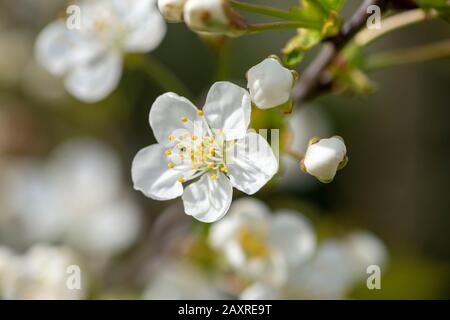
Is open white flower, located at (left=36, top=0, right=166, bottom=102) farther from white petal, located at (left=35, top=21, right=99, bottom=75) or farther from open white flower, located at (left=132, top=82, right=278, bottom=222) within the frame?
open white flower, located at (left=132, top=82, right=278, bottom=222)

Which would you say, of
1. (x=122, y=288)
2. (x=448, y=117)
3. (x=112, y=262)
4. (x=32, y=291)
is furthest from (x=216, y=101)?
(x=448, y=117)

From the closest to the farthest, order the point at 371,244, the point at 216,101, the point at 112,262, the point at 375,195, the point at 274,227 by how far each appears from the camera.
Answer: the point at 216,101 → the point at 274,227 → the point at 371,244 → the point at 112,262 → the point at 375,195

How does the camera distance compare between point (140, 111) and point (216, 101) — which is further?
point (140, 111)

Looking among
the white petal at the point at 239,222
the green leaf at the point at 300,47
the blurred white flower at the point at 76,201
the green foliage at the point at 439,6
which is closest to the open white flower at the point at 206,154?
the green leaf at the point at 300,47

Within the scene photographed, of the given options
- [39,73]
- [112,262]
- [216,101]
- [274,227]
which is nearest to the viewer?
[216,101]

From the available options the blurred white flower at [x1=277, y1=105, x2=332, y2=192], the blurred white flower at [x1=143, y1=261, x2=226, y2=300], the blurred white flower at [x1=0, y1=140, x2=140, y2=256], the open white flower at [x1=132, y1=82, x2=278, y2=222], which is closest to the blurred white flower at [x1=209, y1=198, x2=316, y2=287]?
the blurred white flower at [x1=143, y1=261, x2=226, y2=300]

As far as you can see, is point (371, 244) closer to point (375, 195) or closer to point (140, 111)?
point (375, 195)

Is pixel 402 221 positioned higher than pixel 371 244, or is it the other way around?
pixel 402 221
